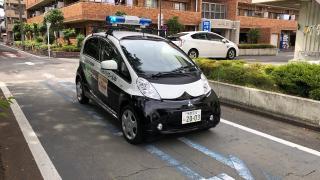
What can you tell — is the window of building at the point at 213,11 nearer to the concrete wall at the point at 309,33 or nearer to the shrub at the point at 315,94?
the concrete wall at the point at 309,33

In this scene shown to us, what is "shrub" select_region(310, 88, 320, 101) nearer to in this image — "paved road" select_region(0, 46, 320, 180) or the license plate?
"paved road" select_region(0, 46, 320, 180)

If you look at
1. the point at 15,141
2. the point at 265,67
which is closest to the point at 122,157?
the point at 15,141

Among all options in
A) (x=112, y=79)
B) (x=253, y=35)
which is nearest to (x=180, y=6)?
(x=253, y=35)

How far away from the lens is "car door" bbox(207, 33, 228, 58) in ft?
59.2

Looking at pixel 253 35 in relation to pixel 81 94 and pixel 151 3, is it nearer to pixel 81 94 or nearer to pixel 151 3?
pixel 151 3

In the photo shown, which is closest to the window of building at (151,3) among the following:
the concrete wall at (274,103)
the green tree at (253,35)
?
the green tree at (253,35)

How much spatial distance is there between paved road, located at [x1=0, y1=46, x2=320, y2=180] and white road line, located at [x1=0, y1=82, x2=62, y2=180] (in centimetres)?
9

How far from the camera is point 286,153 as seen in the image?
16.3 ft

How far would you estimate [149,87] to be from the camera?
507 cm

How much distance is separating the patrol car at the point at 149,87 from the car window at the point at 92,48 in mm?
50

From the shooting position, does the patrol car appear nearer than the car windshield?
Yes

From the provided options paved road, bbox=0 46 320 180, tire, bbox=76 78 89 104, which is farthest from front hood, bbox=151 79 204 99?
tire, bbox=76 78 89 104

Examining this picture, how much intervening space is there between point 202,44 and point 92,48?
11.4 m

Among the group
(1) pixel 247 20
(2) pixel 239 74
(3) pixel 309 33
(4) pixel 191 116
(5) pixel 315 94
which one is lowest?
(4) pixel 191 116
